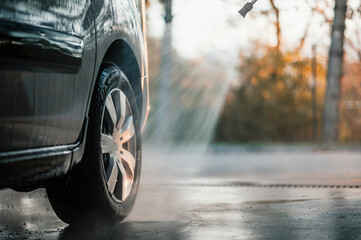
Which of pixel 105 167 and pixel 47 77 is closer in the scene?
pixel 47 77

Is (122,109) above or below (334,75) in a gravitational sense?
below

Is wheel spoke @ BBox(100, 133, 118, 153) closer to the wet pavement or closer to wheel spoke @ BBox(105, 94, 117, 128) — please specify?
wheel spoke @ BBox(105, 94, 117, 128)

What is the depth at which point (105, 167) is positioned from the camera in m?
4.00

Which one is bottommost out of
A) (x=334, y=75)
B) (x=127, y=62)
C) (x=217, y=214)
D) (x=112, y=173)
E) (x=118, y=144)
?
(x=217, y=214)

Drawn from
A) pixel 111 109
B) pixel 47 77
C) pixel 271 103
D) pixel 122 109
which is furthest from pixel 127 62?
pixel 271 103

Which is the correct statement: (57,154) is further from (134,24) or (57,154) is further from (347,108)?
(347,108)

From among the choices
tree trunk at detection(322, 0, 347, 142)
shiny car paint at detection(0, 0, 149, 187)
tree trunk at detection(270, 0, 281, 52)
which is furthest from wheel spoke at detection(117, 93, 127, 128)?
tree trunk at detection(322, 0, 347, 142)

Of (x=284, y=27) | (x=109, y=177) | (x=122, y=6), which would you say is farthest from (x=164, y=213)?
(x=284, y=27)

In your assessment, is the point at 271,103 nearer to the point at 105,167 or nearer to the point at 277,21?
the point at 277,21

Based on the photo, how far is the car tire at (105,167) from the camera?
3.74m

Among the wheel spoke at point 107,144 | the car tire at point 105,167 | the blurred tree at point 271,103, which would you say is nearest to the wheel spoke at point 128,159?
the car tire at point 105,167

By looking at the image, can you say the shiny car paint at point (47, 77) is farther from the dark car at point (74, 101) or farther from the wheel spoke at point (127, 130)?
the wheel spoke at point (127, 130)

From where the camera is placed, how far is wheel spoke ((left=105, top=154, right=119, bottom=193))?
3.95 m

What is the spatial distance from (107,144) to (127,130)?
378mm
